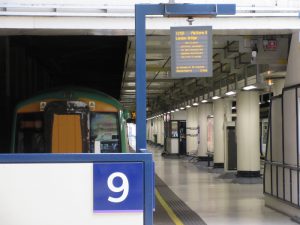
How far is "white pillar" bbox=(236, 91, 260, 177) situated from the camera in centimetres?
1717

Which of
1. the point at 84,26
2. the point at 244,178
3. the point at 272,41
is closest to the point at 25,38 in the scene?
the point at 84,26

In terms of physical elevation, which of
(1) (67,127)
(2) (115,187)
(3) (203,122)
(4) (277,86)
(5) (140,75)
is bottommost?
(2) (115,187)

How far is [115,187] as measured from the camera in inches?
159

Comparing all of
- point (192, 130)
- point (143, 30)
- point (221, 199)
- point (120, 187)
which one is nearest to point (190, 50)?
point (143, 30)

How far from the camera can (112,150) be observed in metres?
10.9

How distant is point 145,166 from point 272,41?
7504mm

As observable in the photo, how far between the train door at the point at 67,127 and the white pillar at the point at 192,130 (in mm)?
19459

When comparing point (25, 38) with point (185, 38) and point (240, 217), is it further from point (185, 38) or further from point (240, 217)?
point (185, 38)

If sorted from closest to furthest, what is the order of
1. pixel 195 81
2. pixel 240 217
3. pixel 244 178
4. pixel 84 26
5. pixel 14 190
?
1. pixel 14 190
2. pixel 84 26
3. pixel 240 217
4. pixel 244 178
5. pixel 195 81

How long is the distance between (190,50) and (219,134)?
16553 millimetres

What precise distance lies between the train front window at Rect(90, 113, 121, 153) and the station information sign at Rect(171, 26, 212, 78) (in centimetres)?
536

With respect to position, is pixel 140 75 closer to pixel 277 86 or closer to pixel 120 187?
pixel 120 187

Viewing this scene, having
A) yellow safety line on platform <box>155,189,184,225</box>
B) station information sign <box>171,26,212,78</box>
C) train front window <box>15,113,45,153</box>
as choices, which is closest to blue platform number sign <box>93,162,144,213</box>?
station information sign <box>171,26,212,78</box>

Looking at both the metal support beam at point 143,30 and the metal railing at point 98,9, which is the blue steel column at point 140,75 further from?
the metal railing at point 98,9
